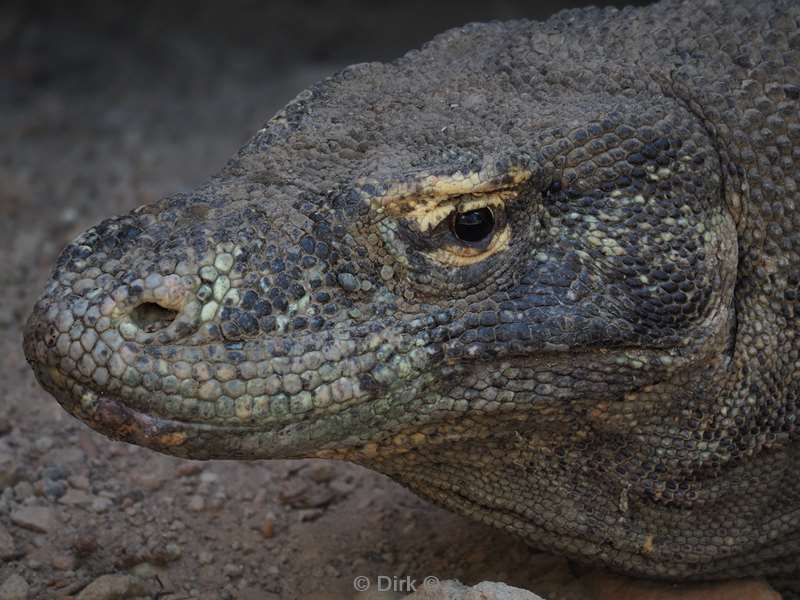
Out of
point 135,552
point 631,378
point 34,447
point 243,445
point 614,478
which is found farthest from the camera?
point 34,447

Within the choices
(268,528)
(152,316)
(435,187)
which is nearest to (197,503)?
(268,528)

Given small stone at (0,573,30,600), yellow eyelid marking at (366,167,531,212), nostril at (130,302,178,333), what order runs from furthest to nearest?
small stone at (0,573,30,600), yellow eyelid marking at (366,167,531,212), nostril at (130,302,178,333)

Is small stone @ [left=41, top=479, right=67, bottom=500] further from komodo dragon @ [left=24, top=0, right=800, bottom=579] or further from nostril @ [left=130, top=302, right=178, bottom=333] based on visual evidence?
nostril @ [left=130, top=302, right=178, bottom=333]

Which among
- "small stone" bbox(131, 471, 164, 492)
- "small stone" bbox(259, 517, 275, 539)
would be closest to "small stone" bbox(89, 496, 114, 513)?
"small stone" bbox(131, 471, 164, 492)

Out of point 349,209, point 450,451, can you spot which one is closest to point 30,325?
point 349,209

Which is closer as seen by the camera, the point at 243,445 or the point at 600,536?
the point at 243,445

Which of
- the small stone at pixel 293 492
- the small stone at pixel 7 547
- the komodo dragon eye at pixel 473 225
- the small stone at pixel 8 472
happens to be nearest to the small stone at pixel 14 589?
the small stone at pixel 7 547

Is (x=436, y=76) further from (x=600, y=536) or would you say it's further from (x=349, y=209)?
(x=600, y=536)
